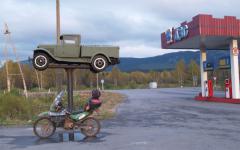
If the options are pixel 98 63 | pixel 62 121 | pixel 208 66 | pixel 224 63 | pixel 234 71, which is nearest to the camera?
pixel 62 121

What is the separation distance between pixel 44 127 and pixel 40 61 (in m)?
2.60

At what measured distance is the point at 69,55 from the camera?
542 inches

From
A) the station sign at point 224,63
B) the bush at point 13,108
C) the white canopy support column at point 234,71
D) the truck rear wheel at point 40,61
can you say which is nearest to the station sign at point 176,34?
the white canopy support column at point 234,71

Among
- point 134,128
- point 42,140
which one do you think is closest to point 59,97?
point 42,140

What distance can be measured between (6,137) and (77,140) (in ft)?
8.53

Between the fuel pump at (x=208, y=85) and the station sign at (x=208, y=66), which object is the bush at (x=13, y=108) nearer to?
the station sign at (x=208, y=66)

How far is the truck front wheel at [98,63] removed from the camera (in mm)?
13859

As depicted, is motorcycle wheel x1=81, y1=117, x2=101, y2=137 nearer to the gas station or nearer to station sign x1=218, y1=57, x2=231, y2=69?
the gas station

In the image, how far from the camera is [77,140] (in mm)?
11508

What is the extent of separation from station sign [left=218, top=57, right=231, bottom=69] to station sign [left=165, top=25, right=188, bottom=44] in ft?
12.4

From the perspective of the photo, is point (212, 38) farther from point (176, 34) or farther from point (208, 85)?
point (208, 85)

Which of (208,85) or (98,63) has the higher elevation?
(98,63)

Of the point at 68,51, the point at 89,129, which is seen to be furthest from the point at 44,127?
the point at 68,51

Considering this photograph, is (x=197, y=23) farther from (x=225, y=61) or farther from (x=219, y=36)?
(x=225, y=61)
